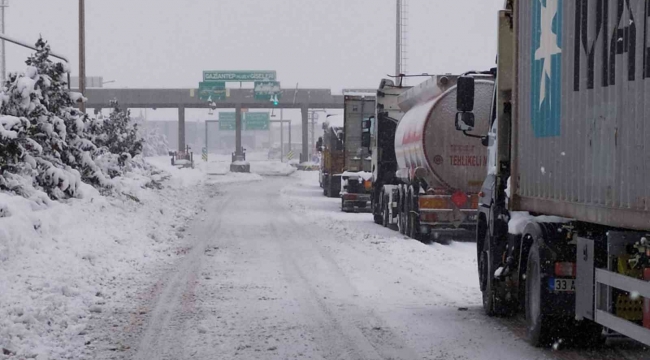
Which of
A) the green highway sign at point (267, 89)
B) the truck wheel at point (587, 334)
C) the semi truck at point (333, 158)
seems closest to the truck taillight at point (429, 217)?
the truck wheel at point (587, 334)

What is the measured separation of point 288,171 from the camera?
84375mm

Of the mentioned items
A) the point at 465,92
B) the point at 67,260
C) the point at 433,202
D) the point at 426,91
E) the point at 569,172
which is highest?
the point at 426,91

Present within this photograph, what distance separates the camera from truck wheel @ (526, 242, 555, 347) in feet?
27.6

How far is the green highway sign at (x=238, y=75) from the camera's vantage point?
82.7m

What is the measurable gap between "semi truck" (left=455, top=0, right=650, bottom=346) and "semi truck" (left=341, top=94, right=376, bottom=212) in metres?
20.8

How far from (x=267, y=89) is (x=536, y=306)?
75.1 m

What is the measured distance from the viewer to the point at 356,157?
32938 mm

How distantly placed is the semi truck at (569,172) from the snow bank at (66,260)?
4311mm

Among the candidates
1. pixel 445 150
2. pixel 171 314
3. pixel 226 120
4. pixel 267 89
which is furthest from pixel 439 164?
pixel 226 120

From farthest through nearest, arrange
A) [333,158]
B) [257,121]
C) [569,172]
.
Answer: [257,121], [333,158], [569,172]

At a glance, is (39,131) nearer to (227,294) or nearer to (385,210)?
(227,294)

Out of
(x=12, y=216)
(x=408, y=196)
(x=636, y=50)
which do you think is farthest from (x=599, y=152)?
(x=408, y=196)

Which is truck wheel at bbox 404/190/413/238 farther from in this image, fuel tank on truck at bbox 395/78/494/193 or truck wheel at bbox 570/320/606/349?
truck wheel at bbox 570/320/606/349

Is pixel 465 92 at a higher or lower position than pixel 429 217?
higher
